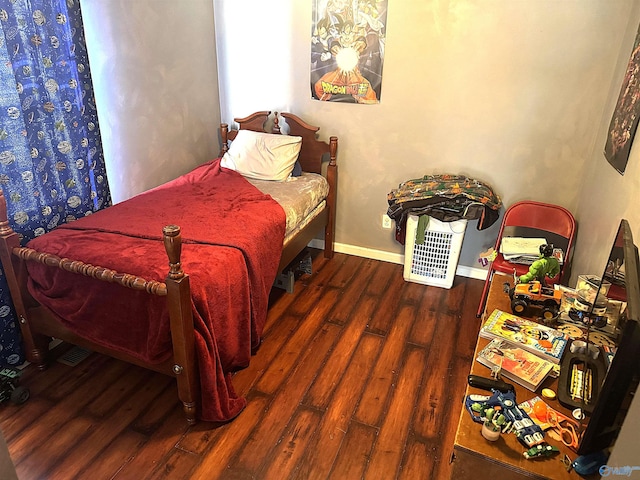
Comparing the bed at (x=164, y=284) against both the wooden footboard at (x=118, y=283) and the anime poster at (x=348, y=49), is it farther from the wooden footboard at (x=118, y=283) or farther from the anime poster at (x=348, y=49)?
the anime poster at (x=348, y=49)

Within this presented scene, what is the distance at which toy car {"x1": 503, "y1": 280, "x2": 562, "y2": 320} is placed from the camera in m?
1.84

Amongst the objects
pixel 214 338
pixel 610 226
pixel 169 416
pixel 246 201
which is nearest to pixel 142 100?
pixel 246 201

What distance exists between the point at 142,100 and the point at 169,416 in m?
1.90

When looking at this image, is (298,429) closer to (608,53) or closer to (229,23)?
(608,53)

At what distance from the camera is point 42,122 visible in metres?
2.18

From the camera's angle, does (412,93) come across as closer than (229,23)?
Yes

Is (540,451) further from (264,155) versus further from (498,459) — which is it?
(264,155)

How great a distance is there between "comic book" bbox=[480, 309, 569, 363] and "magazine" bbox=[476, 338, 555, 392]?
25mm

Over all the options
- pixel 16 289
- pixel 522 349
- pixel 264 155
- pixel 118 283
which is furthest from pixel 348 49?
pixel 16 289

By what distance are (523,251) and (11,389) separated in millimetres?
2647

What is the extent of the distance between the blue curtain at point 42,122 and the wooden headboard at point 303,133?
3.86ft

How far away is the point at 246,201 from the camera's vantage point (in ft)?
8.77

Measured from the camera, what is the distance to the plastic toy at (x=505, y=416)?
49.4 inches

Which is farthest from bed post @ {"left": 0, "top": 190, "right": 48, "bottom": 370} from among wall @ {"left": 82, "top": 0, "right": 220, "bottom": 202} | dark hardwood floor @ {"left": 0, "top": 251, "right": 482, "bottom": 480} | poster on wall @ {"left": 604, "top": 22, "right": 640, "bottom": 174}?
poster on wall @ {"left": 604, "top": 22, "right": 640, "bottom": 174}
